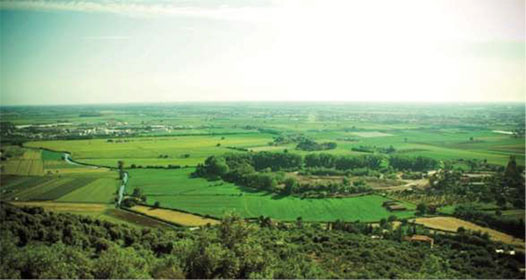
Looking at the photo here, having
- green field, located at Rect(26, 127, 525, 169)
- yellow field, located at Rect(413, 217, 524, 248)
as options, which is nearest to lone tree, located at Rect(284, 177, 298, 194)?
green field, located at Rect(26, 127, 525, 169)

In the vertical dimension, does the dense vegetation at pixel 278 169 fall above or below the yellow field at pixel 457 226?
above

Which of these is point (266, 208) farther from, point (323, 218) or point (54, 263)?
point (54, 263)

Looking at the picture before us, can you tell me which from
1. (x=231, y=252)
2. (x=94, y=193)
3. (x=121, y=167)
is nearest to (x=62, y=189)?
(x=94, y=193)

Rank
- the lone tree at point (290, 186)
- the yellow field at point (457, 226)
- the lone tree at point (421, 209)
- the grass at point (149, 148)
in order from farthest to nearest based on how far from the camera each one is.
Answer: the grass at point (149, 148) < the lone tree at point (290, 186) < the lone tree at point (421, 209) < the yellow field at point (457, 226)

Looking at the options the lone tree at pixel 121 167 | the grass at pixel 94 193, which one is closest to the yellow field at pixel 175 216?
the grass at pixel 94 193

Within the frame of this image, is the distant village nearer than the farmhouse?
No

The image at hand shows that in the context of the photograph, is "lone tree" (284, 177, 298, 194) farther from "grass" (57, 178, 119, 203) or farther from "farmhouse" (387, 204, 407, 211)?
"grass" (57, 178, 119, 203)

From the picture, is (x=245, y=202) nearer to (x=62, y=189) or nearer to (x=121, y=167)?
(x=121, y=167)

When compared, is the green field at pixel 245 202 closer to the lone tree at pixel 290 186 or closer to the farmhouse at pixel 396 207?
the farmhouse at pixel 396 207
